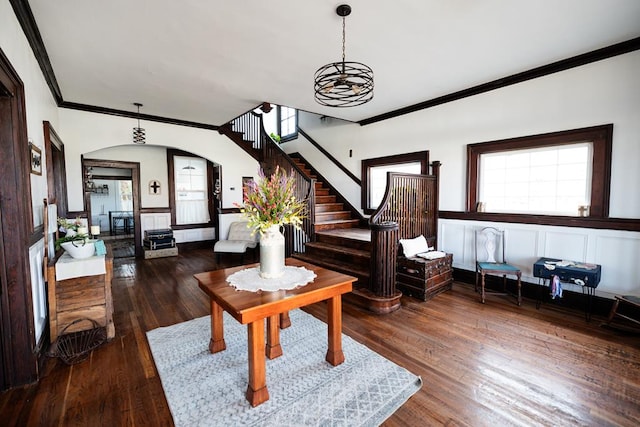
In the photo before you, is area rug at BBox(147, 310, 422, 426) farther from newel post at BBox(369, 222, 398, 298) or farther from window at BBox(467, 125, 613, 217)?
window at BBox(467, 125, 613, 217)

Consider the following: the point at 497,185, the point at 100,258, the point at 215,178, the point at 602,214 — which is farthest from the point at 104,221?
the point at 602,214

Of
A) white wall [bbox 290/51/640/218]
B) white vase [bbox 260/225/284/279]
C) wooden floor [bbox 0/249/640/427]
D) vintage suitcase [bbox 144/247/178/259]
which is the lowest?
wooden floor [bbox 0/249/640/427]

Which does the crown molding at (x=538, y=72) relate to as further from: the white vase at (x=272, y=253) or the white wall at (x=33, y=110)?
the white wall at (x=33, y=110)

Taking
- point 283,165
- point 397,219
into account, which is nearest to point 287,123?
point 283,165

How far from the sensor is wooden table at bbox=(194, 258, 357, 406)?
1812mm

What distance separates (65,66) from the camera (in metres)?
3.48

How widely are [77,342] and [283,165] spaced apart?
13.8 ft

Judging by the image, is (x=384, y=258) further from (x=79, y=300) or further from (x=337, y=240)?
(x=79, y=300)

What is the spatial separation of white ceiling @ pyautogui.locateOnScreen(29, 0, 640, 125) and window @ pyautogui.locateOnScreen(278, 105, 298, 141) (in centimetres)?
362

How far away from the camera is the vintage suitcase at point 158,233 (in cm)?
632

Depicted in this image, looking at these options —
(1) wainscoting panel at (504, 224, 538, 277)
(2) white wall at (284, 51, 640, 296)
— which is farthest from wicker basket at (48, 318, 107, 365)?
(1) wainscoting panel at (504, 224, 538, 277)

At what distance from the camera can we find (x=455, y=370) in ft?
7.43

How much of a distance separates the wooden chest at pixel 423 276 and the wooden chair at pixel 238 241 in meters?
3.06

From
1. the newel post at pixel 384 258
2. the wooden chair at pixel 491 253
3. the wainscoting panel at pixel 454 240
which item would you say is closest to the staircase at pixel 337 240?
the newel post at pixel 384 258
